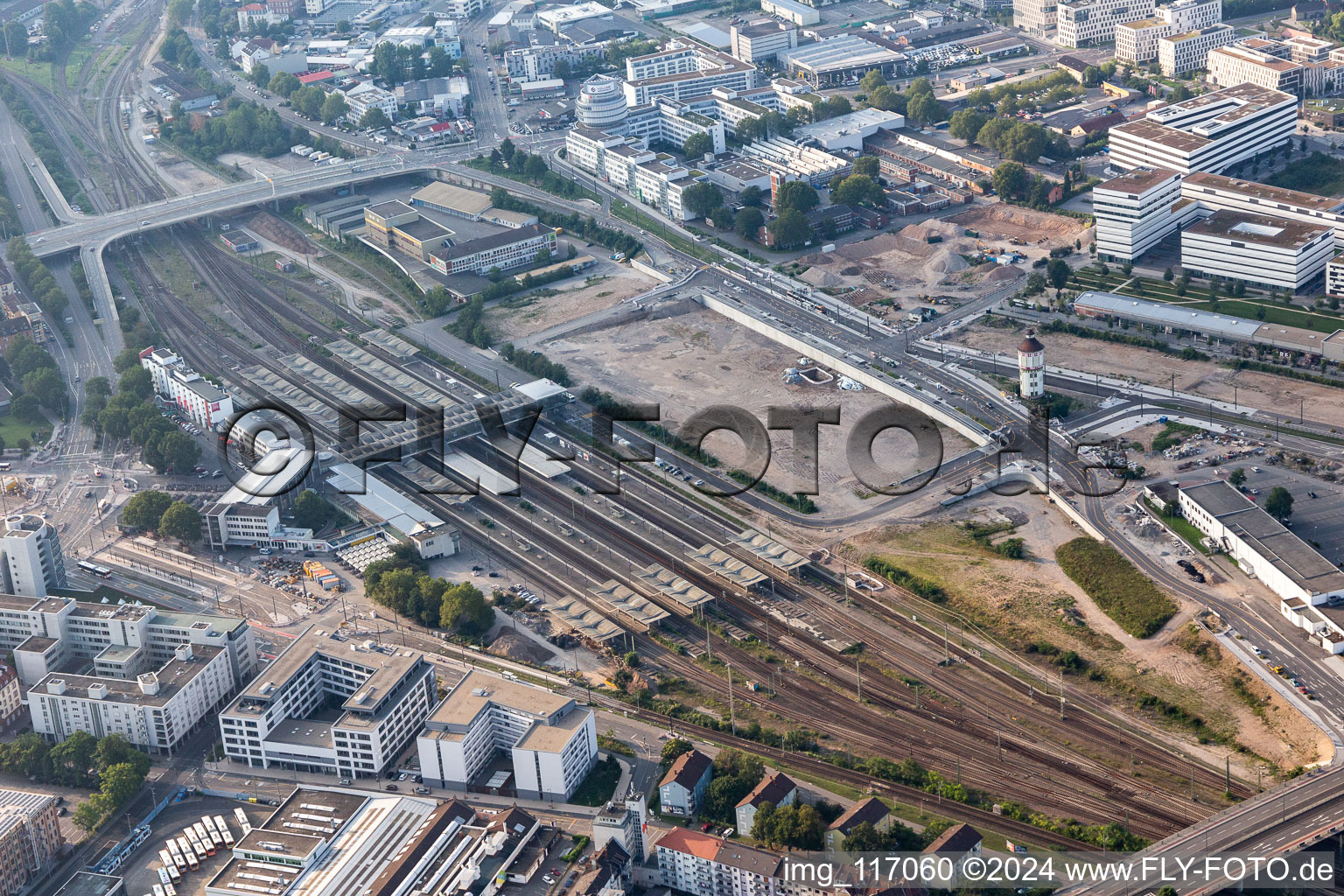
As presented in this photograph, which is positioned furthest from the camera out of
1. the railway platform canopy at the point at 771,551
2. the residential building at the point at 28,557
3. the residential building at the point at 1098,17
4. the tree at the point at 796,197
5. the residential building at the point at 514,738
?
the residential building at the point at 1098,17

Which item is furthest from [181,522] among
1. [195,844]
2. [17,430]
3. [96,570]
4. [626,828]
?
[626,828]

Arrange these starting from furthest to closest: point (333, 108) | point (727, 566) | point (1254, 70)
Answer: point (333, 108) → point (1254, 70) → point (727, 566)

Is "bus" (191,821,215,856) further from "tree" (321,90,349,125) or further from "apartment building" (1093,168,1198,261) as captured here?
"tree" (321,90,349,125)

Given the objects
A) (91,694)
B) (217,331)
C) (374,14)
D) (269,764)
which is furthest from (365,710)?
(374,14)

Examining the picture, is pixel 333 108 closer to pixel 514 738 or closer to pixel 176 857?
pixel 514 738

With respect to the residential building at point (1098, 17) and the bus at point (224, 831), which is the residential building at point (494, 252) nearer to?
the bus at point (224, 831)

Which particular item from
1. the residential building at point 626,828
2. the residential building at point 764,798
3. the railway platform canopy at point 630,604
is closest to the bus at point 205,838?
the residential building at point 626,828

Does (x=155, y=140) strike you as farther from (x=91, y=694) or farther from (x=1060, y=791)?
(x=1060, y=791)
